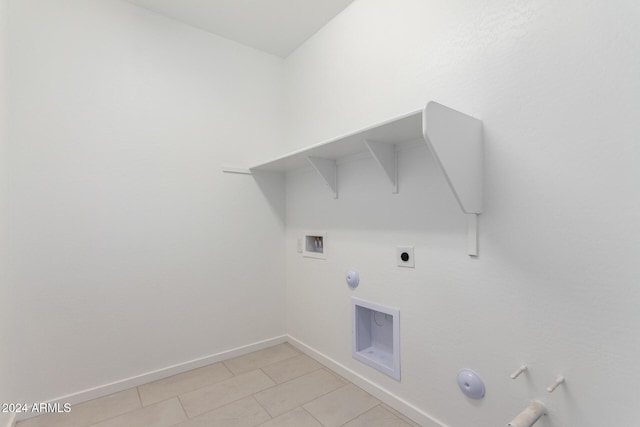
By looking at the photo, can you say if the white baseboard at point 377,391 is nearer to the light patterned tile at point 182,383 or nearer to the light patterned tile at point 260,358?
the light patterned tile at point 260,358

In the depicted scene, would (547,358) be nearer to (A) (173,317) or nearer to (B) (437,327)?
(B) (437,327)

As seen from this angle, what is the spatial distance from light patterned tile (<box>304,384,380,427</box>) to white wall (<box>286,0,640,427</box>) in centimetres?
15

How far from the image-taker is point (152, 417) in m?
1.66

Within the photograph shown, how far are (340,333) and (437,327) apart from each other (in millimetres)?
806

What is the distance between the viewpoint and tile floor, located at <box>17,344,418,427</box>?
63.4 inches

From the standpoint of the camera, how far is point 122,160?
198 centimetres

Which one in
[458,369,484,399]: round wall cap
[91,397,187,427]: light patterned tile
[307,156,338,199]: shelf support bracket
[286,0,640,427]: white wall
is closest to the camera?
[286,0,640,427]: white wall

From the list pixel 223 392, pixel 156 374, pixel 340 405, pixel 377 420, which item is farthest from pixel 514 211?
pixel 156 374

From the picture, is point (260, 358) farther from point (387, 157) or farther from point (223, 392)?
point (387, 157)

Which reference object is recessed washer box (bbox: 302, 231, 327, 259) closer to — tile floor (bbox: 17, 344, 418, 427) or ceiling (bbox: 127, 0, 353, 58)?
tile floor (bbox: 17, 344, 418, 427)

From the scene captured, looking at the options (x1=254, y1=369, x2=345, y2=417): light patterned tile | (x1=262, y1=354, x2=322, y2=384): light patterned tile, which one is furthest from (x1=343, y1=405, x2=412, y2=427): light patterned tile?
(x1=262, y1=354, x2=322, y2=384): light patterned tile

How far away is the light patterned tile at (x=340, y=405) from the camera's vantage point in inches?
63.8

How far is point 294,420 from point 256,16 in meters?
2.71

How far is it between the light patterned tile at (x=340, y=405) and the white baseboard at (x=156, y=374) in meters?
0.89
